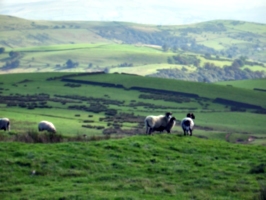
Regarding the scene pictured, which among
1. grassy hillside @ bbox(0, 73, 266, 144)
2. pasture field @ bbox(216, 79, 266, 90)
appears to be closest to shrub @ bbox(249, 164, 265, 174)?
grassy hillside @ bbox(0, 73, 266, 144)

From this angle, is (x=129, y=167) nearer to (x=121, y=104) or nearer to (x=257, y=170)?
(x=257, y=170)

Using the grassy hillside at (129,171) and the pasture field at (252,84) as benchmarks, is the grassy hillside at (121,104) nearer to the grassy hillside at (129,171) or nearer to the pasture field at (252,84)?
the pasture field at (252,84)

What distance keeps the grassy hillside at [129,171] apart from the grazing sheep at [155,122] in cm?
505

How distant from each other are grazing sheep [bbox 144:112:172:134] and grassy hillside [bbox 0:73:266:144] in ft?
94.6

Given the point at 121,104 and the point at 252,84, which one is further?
the point at 252,84

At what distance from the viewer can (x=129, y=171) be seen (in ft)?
77.7

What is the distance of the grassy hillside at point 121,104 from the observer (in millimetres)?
76312

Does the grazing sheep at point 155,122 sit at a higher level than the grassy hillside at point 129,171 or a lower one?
higher

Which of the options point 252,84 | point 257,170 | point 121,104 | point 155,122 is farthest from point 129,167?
point 252,84

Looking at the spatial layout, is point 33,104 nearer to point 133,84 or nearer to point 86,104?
point 86,104

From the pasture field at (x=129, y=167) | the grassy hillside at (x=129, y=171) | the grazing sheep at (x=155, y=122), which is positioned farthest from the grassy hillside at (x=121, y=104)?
the grassy hillside at (x=129, y=171)

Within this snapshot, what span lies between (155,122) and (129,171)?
11.9 metres

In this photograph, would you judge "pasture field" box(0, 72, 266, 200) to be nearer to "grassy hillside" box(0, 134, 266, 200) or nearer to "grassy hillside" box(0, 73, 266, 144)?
"grassy hillside" box(0, 134, 266, 200)

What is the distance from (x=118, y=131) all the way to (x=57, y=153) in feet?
145
